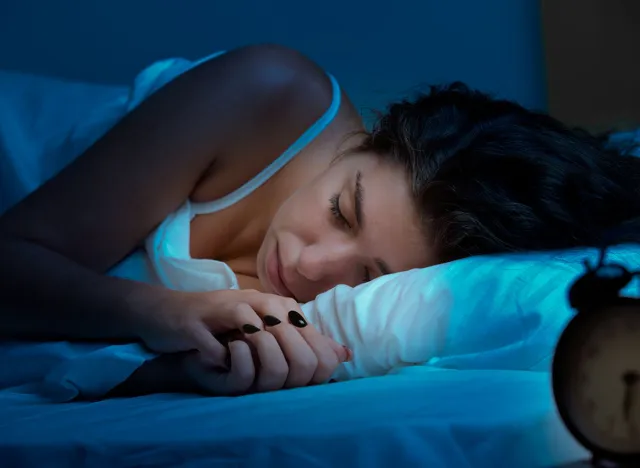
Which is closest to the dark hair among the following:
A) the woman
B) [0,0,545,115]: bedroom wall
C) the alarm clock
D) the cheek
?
the woman

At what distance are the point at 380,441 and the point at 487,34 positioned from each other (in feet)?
4.30

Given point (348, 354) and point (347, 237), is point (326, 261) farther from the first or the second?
point (348, 354)

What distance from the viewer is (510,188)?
2.85ft

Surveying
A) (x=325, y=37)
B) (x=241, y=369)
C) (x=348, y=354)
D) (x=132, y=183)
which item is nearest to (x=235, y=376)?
(x=241, y=369)

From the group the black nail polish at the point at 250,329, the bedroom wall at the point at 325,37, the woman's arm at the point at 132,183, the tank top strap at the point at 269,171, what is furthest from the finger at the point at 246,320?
the bedroom wall at the point at 325,37

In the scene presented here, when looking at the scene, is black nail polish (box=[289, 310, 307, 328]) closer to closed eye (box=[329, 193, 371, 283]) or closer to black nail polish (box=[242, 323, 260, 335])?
black nail polish (box=[242, 323, 260, 335])

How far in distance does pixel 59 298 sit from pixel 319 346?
309 mm

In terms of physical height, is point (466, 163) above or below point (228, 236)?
above

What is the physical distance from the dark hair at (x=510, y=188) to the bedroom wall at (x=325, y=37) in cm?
69

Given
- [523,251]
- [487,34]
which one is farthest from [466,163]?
[487,34]

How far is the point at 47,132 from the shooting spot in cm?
118

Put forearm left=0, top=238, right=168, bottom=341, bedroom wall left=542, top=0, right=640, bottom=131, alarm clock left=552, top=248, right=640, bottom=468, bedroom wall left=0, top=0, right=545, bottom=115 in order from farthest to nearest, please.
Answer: bedroom wall left=0, top=0, right=545, bottom=115 < bedroom wall left=542, top=0, right=640, bottom=131 < forearm left=0, top=238, right=168, bottom=341 < alarm clock left=552, top=248, right=640, bottom=468

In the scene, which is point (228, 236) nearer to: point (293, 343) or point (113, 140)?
point (113, 140)

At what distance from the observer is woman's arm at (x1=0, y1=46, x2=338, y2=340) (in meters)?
0.83
